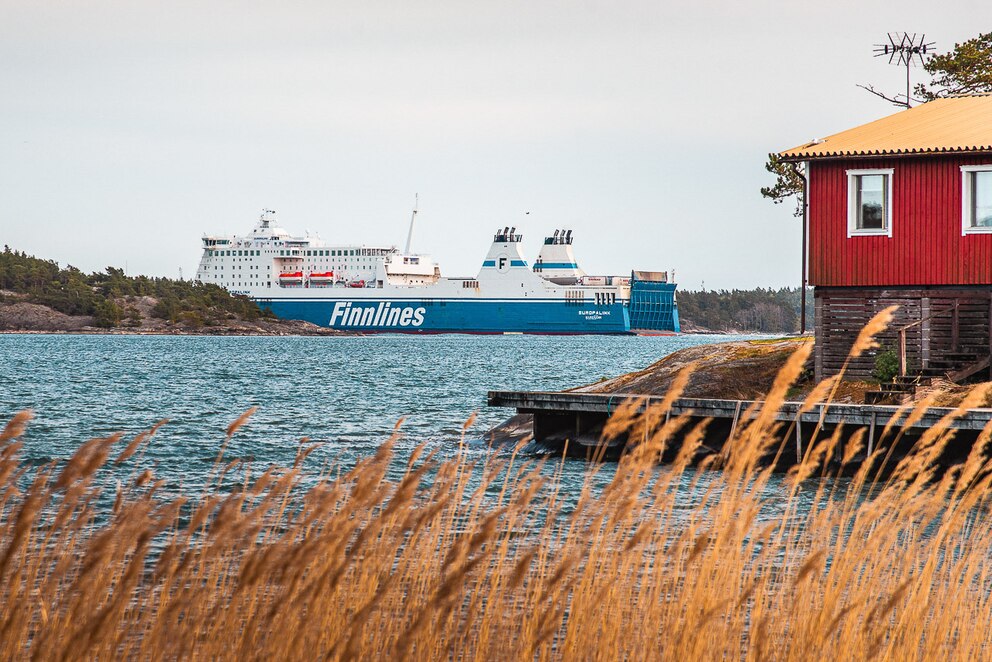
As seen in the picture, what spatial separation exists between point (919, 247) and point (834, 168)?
1.62 metres

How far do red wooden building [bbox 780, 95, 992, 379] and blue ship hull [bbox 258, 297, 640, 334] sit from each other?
2900 inches

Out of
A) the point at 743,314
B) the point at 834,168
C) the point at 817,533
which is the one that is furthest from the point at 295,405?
the point at 743,314

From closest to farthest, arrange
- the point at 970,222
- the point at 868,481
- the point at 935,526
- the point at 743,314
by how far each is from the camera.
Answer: the point at 935,526, the point at 868,481, the point at 970,222, the point at 743,314

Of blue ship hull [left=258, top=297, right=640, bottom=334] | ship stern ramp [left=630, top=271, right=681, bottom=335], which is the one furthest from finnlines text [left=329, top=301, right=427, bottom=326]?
ship stern ramp [left=630, top=271, right=681, bottom=335]

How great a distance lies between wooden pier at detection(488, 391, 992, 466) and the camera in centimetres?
1249

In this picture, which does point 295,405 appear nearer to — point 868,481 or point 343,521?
point 868,481

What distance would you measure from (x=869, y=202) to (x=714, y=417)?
18.7 ft

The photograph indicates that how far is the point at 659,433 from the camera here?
13.9 feet

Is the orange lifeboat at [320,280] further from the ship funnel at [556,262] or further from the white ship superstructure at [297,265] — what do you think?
the ship funnel at [556,262]

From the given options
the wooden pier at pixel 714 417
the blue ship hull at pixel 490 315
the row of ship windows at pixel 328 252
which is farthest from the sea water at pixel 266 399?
the row of ship windows at pixel 328 252

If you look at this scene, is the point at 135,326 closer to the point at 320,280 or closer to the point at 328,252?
the point at 320,280

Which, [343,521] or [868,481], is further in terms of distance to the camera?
[868,481]

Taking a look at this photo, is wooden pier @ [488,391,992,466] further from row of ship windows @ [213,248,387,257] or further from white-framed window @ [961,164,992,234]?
row of ship windows @ [213,248,387,257]

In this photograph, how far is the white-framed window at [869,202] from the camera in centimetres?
1686
